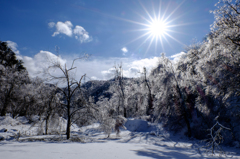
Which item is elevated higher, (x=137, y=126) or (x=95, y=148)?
(x=95, y=148)

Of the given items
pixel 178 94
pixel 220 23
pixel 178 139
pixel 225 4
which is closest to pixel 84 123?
pixel 178 139

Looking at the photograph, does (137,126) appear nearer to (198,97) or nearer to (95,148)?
(198,97)

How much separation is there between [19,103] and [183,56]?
29.0m

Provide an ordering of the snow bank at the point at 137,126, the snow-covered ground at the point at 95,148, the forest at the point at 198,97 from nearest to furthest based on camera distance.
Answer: the snow-covered ground at the point at 95,148
the forest at the point at 198,97
the snow bank at the point at 137,126

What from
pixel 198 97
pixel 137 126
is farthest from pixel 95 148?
pixel 137 126

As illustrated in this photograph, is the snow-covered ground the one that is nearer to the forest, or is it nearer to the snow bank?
the snow bank

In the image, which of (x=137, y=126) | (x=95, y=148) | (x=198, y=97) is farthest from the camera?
(x=137, y=126)

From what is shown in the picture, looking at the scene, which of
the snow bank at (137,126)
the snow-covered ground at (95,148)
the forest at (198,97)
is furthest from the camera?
the snow bank at (137,126)

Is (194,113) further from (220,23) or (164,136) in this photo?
(220,23)

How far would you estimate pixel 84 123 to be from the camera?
11328mm

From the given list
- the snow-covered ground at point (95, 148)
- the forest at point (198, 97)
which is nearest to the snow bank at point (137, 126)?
the snow-covered ground at point (95, 148)

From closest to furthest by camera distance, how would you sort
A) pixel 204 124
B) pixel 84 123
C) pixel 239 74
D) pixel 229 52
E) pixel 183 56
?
1. pixel 239 74
2. pixel 229 52
3. pixel 84 123
4. pixel 204 124
5. pixel 183 56

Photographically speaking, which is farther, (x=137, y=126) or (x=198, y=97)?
(x=137, y=126)

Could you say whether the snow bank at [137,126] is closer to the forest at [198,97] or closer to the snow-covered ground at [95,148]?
the snow-covered ground at [95,148]
